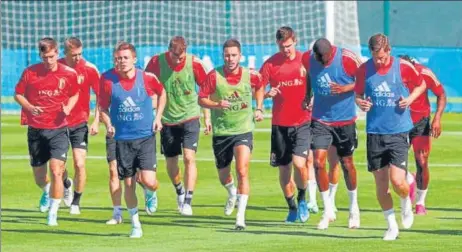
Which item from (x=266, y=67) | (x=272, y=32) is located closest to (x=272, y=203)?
(x=266, y=67)

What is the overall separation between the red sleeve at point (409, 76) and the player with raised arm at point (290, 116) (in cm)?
216

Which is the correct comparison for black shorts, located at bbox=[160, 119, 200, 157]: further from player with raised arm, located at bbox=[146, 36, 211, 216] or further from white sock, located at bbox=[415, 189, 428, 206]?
white sock, located at bbox=[415, 189, 428, 206]

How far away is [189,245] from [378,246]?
1.87 metres

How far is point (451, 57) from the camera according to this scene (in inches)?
1443

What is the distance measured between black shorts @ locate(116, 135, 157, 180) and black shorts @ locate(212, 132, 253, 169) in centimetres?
131

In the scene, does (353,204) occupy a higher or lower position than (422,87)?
lower

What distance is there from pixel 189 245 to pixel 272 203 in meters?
4.31

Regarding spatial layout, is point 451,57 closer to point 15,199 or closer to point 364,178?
point 364,178

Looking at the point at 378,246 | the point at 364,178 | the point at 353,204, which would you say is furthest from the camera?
the point at 364,178

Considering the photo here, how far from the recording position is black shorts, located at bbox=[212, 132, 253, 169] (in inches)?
632

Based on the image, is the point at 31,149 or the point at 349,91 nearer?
the point at 349,91

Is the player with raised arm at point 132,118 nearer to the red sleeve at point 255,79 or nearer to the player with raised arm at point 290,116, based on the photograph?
the red sleeve at point 255,79

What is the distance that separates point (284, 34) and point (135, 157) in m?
2.31

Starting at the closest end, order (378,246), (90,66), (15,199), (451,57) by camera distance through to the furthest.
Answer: (378,246), (90,66), (15,199), (451,57)
